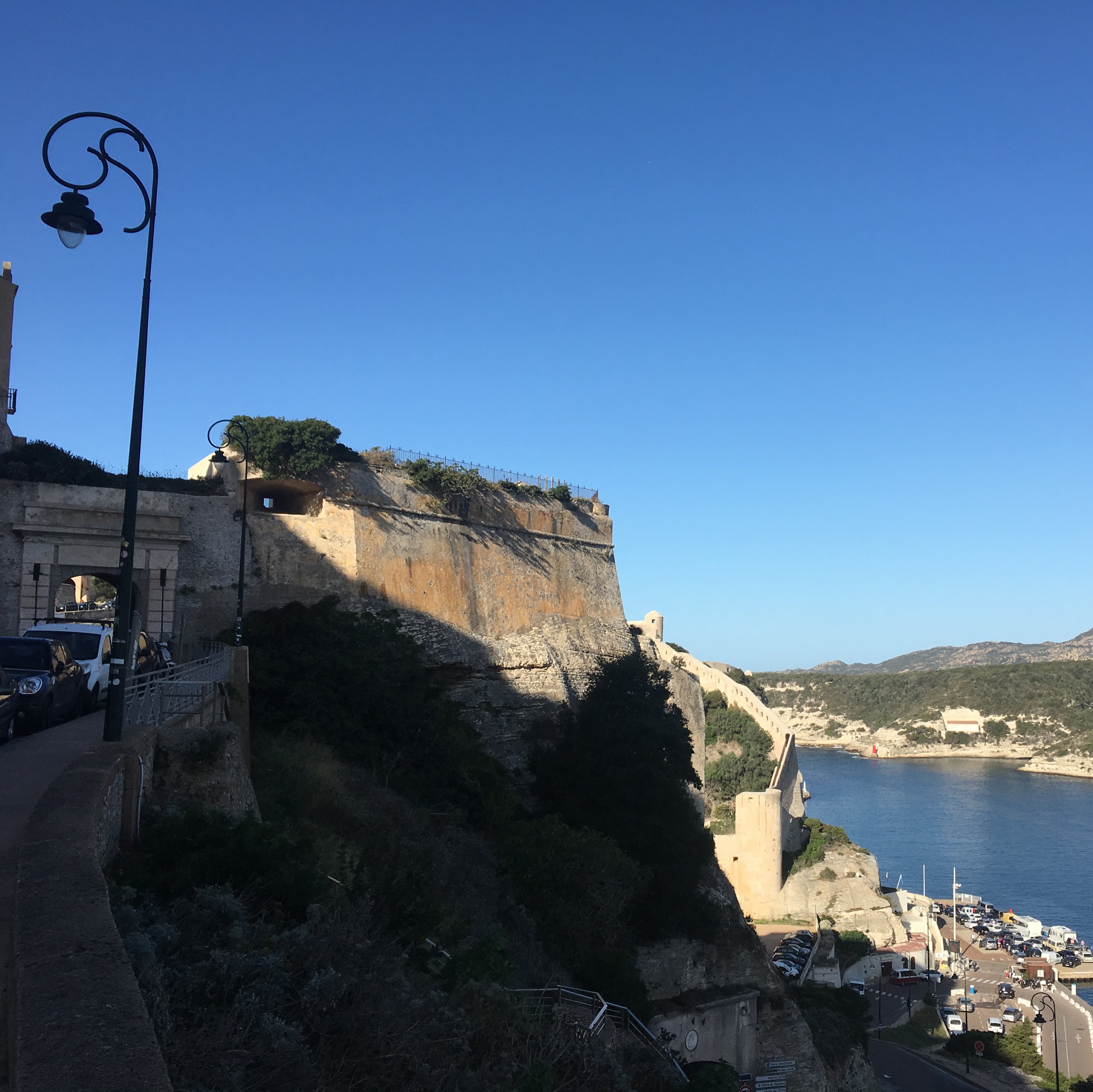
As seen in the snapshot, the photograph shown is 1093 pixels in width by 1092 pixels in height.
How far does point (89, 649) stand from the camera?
471 inches

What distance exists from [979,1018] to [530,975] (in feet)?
100.0

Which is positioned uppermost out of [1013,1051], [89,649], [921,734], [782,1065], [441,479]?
[441,479]

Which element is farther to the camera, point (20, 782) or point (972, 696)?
point (972, 696)

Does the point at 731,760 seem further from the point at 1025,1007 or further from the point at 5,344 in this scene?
the point at 5,344

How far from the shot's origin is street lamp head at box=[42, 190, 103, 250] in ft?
23.2

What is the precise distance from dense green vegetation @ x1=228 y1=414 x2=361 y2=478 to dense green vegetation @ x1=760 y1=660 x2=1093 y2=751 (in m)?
98.5

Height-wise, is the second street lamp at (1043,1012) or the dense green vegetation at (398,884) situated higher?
the dense green vegetation at (398,884)

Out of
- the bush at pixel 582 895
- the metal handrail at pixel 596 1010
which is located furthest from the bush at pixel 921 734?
the metal handrail at pixel 596 1010

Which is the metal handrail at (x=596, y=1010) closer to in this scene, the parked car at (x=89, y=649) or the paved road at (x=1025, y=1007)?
the parked car at (x=89, y=649)

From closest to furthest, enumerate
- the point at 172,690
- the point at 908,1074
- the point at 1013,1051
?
1. the point at 172,690
2. the point at 908,1074
3. the point at 1013,1051

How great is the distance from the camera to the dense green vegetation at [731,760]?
3666 centimetres

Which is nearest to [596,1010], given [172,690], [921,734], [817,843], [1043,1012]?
[172,690]

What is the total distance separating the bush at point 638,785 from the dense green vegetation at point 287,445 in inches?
362

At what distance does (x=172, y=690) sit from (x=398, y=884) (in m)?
3.60
